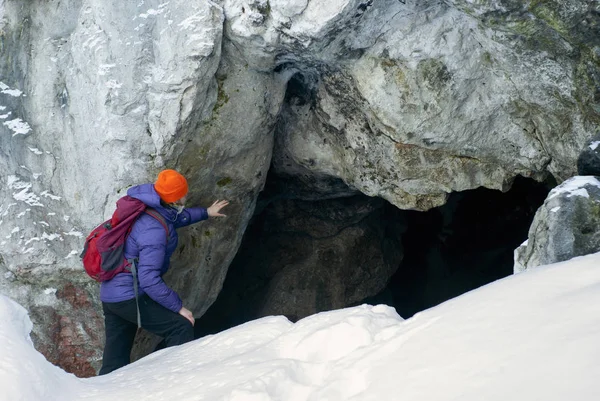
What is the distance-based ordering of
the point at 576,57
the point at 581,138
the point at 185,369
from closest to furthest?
the point at 185,369 → the point at 576,57 → the point at 581,138

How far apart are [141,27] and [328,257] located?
12.2 feet

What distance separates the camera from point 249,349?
3.08 meters

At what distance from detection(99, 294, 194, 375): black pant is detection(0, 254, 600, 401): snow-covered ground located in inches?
45.9

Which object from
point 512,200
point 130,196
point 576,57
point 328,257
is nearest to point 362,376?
point 130,196

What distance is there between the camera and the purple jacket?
431 centimetres

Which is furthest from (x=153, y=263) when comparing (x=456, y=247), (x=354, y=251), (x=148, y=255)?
(x=456, y=247)

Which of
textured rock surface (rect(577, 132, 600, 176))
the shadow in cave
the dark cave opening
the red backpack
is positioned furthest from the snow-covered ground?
the shadow in cave

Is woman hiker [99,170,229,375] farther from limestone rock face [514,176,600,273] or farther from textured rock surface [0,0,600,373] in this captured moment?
limestone rock face [514,176,600,273]

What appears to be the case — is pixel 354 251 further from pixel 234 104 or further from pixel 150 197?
pixel 150 197

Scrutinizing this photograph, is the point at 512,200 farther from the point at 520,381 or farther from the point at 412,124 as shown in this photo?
the point at 520,381

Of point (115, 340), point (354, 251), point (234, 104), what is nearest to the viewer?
point (115, 340)

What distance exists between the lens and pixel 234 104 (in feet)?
16.9

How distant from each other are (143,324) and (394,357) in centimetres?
256

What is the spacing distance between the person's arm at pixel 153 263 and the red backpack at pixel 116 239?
0.08 meters
